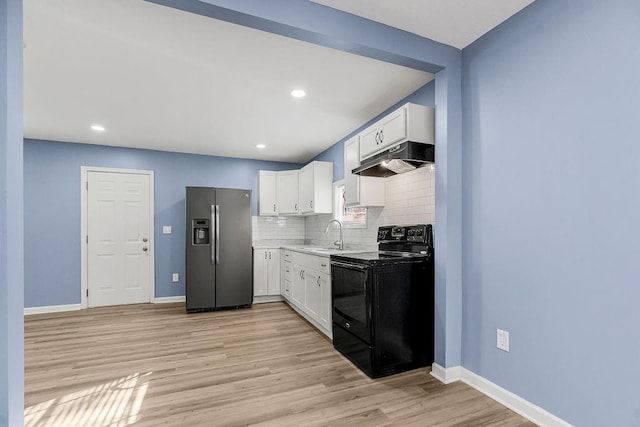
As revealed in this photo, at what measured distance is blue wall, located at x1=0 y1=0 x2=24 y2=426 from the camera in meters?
1.41

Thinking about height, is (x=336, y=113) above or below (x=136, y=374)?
above

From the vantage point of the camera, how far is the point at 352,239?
4340mm

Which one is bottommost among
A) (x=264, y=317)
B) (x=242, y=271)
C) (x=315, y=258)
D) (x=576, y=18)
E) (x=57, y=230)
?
(x=264, y=317)

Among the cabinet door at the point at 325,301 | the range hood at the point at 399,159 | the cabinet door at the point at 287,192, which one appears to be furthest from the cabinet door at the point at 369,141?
the cabinet door at the point at 287,192

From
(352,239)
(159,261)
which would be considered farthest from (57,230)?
(352,239)

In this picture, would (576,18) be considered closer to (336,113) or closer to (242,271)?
(336,113)

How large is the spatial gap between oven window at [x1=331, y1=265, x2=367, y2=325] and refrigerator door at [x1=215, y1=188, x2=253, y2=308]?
2.14 metres

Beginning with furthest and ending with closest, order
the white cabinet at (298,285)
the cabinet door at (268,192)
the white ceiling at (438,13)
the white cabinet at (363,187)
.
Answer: the cabinet door at (268,192) → the white cabinet at (298,285) → the white cabinet at (363,187) → the white ceiling at (438,13)

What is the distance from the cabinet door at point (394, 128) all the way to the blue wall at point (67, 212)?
12.5ft

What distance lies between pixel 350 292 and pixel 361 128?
222cm

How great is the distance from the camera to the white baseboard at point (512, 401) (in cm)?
180

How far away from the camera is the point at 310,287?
3.86m

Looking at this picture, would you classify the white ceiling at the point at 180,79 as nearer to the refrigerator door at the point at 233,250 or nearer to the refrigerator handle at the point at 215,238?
the refrigerator door at the point at 233,250

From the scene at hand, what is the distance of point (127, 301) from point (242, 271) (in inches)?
76.5
